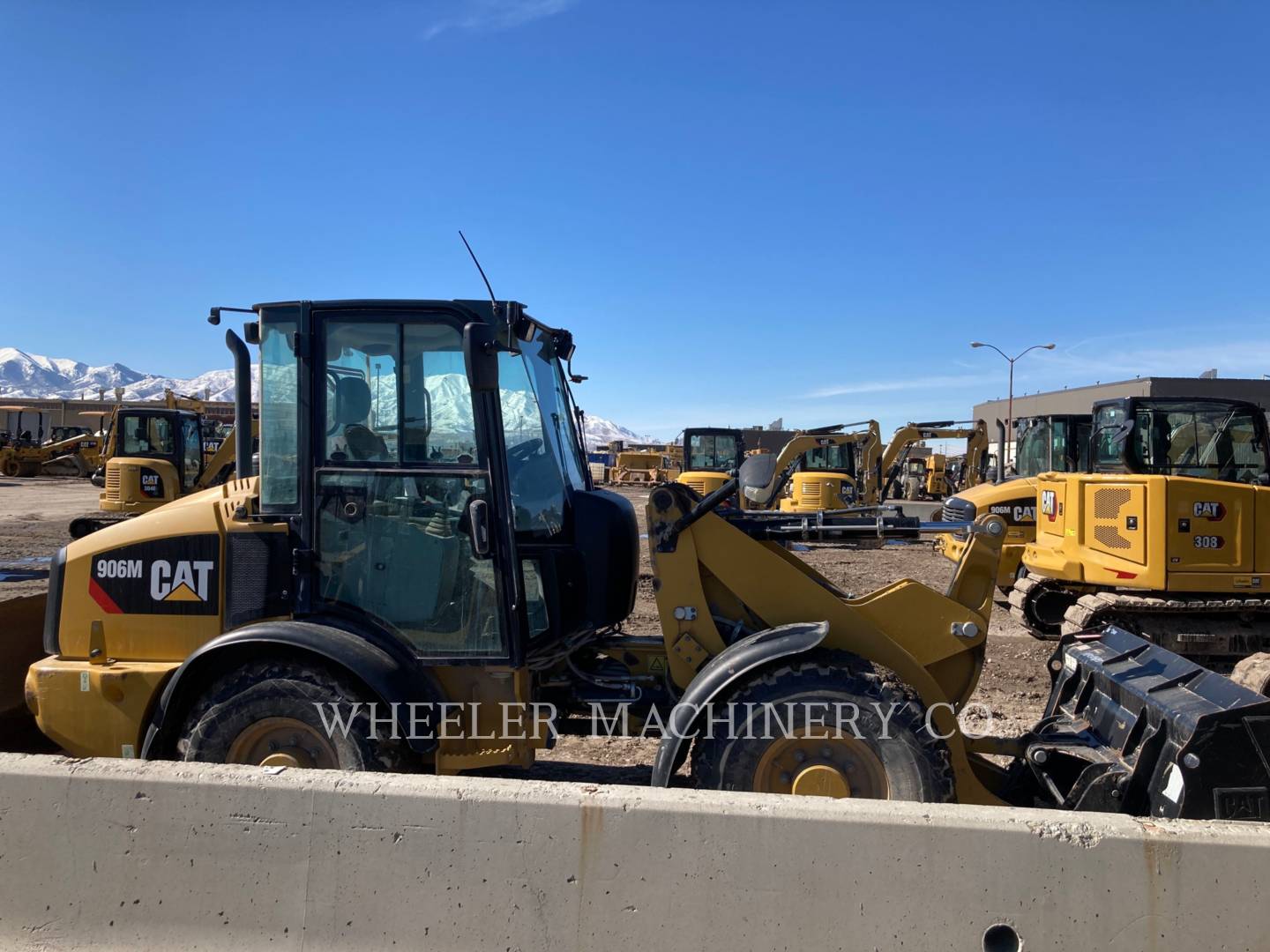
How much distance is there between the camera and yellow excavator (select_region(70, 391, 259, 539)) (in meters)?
16.8

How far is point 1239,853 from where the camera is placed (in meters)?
2.46

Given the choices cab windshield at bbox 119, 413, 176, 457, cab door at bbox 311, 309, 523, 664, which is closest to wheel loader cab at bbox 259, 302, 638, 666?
cab door at bbox 311, 309, 523, 664

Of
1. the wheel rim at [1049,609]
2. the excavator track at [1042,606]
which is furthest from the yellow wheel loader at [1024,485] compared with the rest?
the wheel rim at [1049,609]

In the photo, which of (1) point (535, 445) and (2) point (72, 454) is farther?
(2) point (72, 454)

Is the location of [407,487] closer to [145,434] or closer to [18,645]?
[18,645]

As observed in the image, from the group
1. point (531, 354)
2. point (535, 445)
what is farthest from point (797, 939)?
point (531, 354)

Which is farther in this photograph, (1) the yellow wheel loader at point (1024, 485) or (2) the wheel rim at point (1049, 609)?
(1) the yellow wheel loader at point (1024, 485)

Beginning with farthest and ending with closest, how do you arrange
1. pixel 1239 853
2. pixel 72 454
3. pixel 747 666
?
pixel 72 454 < pixel 747 666 < pixel 1239 853

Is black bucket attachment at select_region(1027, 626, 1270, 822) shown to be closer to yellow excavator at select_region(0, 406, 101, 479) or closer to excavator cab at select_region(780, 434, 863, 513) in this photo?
excavator cab at select_region(780, 434, 863, 513)

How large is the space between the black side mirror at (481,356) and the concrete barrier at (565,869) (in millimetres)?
1549

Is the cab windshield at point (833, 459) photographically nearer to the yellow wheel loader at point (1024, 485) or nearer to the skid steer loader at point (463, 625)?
the yellow wheel loader at point (1024, 485)

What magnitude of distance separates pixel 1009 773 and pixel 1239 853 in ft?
5.34

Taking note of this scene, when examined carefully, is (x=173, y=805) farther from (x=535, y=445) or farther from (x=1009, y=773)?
(x=1009, y=773)

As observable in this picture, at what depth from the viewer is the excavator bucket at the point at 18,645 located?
446cm
